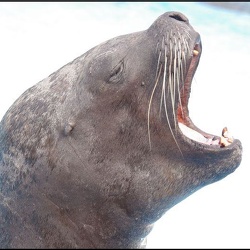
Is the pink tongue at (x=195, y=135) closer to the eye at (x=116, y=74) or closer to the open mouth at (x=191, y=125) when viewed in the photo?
the open mouth at (x=191, y=125)

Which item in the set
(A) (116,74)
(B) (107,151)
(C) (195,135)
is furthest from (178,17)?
(B) (107,151)

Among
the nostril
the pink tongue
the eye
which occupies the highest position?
the nostril

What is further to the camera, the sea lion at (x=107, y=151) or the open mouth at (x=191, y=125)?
the open mouth at (x=191, y=125)

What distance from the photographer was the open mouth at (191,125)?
341cm

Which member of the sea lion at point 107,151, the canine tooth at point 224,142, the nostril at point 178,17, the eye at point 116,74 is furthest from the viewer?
the nostril at point 178,17

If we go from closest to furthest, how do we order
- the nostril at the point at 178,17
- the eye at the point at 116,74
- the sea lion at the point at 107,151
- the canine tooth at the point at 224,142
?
the sea lion at the point at 107,151, the eye at the point at 116,74, the canine tooth at the point at 224,142, the nostril at the point at 178,17

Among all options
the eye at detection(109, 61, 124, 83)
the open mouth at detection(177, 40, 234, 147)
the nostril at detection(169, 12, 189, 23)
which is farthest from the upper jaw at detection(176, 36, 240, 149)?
the eye at detection(109, 61, 124, 83)

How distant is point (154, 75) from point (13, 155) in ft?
2.50

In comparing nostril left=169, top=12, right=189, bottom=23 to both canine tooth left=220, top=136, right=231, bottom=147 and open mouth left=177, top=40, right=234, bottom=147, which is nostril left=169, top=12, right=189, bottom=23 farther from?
canine tooth left=220, top=136, right=231, bottom=147

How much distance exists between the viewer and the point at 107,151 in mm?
3186

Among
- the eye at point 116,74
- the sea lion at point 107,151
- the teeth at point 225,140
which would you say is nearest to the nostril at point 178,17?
the sea lion at point 107,151

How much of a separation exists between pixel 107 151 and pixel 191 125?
1.78 feet

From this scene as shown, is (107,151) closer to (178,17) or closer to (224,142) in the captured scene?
(224,142)

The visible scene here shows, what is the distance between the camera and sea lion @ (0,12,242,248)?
3.14 m
